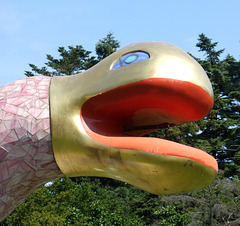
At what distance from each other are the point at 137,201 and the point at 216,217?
497 centimetres

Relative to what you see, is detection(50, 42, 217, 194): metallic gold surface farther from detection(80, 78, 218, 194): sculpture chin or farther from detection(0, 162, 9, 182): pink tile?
detection(0, 162, 9, 182): pink tile

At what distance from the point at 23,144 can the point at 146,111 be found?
3.62ft

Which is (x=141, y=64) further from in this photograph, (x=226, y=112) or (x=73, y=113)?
(x=226, y=112)

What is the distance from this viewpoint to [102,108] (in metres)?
3.20

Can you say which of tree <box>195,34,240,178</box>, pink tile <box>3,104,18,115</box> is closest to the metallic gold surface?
pink tile <box>3,104,18,115</box>

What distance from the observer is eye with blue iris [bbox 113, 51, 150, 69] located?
120 inches

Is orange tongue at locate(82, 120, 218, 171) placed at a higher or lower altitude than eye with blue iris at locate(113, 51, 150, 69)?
lower

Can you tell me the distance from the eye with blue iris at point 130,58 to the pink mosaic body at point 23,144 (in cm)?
71

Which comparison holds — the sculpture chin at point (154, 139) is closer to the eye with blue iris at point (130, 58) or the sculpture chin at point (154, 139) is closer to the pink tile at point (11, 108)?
the eye with blue iris at point (130, 58)

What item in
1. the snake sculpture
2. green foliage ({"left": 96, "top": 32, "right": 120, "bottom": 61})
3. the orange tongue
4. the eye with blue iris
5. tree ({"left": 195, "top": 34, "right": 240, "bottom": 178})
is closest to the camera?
the orange tongue

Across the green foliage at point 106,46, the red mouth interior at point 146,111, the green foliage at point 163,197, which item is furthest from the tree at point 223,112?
the red mouth interior at point 146,111

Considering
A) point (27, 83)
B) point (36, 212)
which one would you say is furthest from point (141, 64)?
point (36, 212)

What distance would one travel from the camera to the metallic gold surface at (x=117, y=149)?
109 inches

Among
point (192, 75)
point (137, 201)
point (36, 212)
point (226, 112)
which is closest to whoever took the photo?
point (192, 75)
